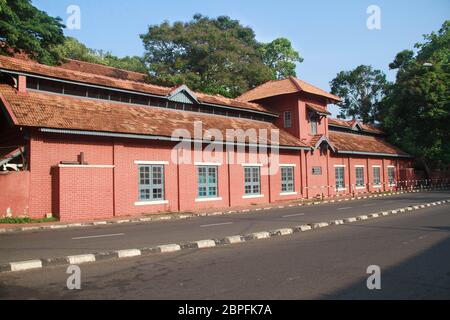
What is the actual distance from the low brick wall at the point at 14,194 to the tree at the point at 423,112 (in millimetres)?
36087

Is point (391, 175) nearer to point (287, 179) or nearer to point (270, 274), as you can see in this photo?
point (287, 179)

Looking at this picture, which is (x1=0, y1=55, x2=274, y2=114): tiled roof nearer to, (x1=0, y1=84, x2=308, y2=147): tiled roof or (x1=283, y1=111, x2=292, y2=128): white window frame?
(x1=0, y1=84, x2=308, y2=147): tiled roof

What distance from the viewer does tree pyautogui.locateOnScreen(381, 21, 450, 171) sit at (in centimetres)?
4200

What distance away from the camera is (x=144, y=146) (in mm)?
20984

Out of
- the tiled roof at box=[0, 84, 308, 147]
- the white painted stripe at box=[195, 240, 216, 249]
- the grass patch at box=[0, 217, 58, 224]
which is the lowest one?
the white painted stripe at box=[195, 240, 216, 249]

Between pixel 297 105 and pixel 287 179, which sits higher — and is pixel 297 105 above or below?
above

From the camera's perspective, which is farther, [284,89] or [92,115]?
[284,89]

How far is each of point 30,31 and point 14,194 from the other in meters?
11.3

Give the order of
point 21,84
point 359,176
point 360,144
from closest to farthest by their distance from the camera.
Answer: point 21,84
point 359,176
point 360,144

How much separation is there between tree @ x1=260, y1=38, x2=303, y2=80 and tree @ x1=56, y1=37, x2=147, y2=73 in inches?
665

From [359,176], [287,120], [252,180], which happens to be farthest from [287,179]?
[359,176]

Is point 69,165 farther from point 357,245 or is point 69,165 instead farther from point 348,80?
point 348,80

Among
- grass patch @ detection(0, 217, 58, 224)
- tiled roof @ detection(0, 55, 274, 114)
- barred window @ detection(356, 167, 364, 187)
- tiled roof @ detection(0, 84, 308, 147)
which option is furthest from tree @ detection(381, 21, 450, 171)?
grass patch @ detection(0, 217, 58, 224)
